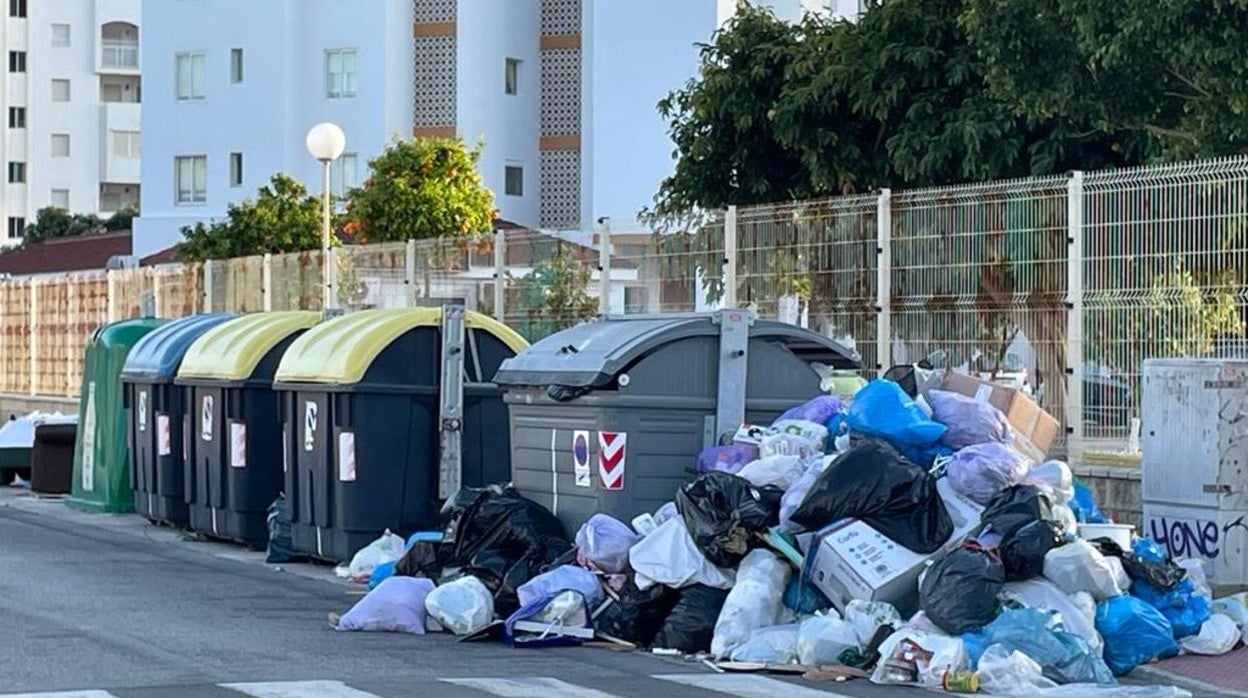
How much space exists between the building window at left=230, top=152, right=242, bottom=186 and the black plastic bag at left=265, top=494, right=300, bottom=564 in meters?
39.6

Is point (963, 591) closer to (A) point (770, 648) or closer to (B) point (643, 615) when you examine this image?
(A) point (770, 648)

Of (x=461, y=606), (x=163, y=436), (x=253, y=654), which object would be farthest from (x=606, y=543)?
(x=163, y=436)

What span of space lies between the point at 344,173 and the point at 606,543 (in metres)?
41.6

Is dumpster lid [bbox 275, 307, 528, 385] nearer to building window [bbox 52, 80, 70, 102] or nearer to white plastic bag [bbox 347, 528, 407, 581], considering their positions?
white plastic bag [bbox 347, 528, 407, 581]

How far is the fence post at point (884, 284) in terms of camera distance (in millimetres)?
15438

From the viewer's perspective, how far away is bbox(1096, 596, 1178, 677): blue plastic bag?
34.2 ft

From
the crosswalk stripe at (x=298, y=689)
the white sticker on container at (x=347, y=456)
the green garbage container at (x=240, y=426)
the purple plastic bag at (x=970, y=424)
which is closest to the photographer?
Result: the crosswalk stripe at (x=298, y=689)

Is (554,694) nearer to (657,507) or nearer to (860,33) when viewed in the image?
(657,507)

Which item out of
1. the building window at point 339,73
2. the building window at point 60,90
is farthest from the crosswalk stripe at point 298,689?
the building window at point 60,90

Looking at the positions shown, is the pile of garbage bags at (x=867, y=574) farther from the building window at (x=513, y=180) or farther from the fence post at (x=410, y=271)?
the building window at (x=513, y=180)

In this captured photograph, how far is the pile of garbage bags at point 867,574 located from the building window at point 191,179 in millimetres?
44073

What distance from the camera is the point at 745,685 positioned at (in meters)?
9.83

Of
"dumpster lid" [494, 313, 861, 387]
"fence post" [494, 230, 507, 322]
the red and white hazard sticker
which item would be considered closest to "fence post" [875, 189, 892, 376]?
"dumpster lid" [494, 313, 861, 387]

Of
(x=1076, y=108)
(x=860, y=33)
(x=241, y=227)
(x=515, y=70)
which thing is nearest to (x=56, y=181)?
(x=515, y=70)
